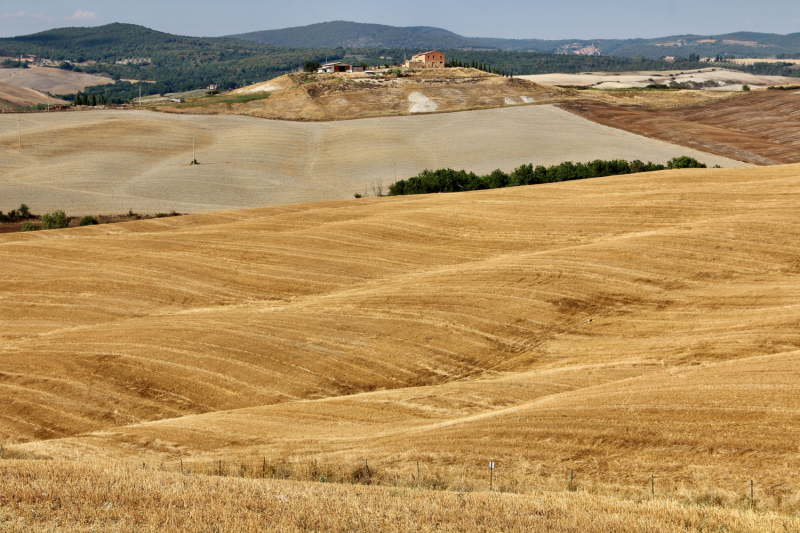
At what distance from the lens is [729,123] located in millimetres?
126125

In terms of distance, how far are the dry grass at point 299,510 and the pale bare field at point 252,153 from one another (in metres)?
66.5

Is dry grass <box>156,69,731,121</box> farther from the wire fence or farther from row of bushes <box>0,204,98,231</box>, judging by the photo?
the wire fence

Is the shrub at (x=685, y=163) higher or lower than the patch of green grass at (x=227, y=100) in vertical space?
lower

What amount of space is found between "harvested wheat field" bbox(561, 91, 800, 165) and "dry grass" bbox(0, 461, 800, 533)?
299 feet

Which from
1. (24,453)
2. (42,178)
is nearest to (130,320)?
(24,453)

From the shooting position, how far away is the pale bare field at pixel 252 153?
86875 mm

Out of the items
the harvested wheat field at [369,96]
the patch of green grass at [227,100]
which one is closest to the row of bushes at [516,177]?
the harvested wheat field at [369,96]

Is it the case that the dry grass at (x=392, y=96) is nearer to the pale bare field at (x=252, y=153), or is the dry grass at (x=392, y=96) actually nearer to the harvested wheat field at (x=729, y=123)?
the pale bare field at (x=252, y=153)

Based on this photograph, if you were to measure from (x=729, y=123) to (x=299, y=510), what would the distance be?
428ft

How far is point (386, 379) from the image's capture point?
3091 centimetres

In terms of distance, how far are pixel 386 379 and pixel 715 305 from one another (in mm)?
18200

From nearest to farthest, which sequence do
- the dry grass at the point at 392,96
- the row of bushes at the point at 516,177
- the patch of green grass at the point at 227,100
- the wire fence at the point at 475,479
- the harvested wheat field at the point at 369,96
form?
the wire fence at the point at 475,479 < the row of bushes at the point at 516,177 < the harvested wheat field at the point at 369,96 < the dry grass at the point at 392,96 < the patch of green grass at the point at 227,100

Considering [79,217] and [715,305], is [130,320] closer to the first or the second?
[715,305]

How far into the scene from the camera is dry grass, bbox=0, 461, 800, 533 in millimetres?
14555
